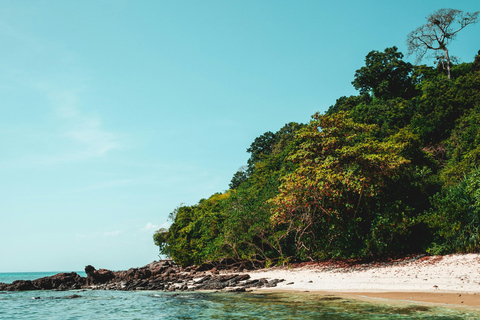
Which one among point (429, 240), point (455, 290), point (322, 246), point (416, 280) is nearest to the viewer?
point (455, 290)

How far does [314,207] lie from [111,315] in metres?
11.5

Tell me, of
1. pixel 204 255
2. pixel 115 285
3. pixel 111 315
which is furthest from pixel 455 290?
pixel 115 285

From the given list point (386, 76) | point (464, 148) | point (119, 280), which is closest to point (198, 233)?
point (119, 280)

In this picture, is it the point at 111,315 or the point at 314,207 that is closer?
the point at 111,315

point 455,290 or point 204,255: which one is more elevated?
point 204,255

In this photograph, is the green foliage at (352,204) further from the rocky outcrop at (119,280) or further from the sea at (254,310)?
the sea at (254,310)

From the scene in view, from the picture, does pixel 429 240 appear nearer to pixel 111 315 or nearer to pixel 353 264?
pixel 353 264

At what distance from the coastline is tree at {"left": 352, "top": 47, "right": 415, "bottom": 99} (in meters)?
36.5

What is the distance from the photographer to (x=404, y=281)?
14.1 m

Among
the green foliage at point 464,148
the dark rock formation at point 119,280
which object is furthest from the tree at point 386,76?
the dark rock formation at point 119,280

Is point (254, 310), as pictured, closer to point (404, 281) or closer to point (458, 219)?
point (404, 281)

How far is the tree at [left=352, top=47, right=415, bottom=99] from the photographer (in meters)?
48.5

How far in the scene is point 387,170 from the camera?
709 inches

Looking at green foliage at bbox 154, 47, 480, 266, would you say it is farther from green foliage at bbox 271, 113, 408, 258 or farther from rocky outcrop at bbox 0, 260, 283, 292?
rocky outcrop at bbox 0, 260, 283, 292
